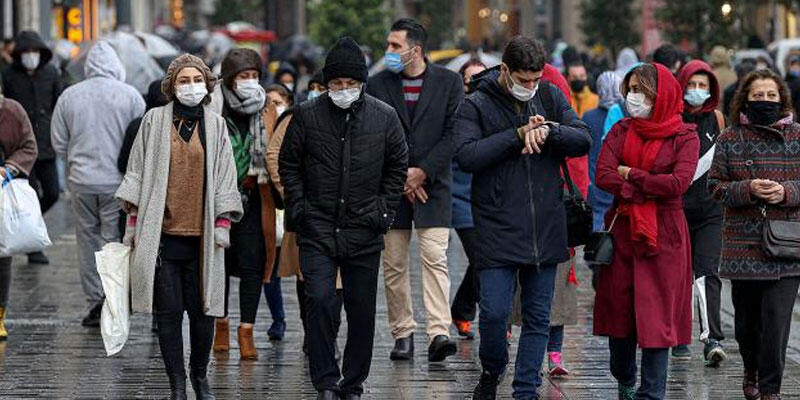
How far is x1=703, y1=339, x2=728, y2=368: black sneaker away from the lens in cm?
1140

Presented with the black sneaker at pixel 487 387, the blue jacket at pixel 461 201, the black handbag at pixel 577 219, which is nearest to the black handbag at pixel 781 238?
the black handbag at pixel 577 219

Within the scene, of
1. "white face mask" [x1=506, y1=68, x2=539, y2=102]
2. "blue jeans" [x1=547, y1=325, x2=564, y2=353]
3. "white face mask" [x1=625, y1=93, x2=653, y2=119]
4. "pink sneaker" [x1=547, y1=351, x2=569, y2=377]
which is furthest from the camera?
"blue jeans" [x1=547, y1=325, x2=564, y2=353]

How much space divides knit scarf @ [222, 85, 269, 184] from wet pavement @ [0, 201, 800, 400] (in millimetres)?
1152

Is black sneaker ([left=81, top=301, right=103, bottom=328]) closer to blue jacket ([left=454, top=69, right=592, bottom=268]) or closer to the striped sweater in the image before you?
blue jacket ([left=454, top=69, right=592, bottom=268])

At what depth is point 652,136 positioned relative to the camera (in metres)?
9.51

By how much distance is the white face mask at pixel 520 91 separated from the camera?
965 centimetres

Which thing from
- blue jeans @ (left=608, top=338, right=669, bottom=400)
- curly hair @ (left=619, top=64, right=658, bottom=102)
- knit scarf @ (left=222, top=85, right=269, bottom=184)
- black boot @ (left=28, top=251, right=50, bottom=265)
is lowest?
black boot @ (left=28, top=251, right=50, bottom=265)

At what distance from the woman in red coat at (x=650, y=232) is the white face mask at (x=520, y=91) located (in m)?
0.48

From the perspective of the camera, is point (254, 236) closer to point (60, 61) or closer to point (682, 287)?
point (682, 287)

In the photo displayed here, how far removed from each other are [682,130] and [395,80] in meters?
2.52

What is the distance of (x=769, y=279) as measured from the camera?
32.0ft

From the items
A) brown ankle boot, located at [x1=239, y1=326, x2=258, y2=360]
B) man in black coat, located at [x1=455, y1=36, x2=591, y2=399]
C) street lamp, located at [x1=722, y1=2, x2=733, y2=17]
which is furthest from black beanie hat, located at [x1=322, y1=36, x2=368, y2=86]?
street lamp, located at [x1=722, y1=2, x2=733, y2=17]

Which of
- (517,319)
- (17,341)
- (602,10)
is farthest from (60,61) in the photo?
(602,10)

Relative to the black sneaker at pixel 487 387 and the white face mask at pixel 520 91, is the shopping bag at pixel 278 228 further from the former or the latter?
the white face mask at pixel 520 91
